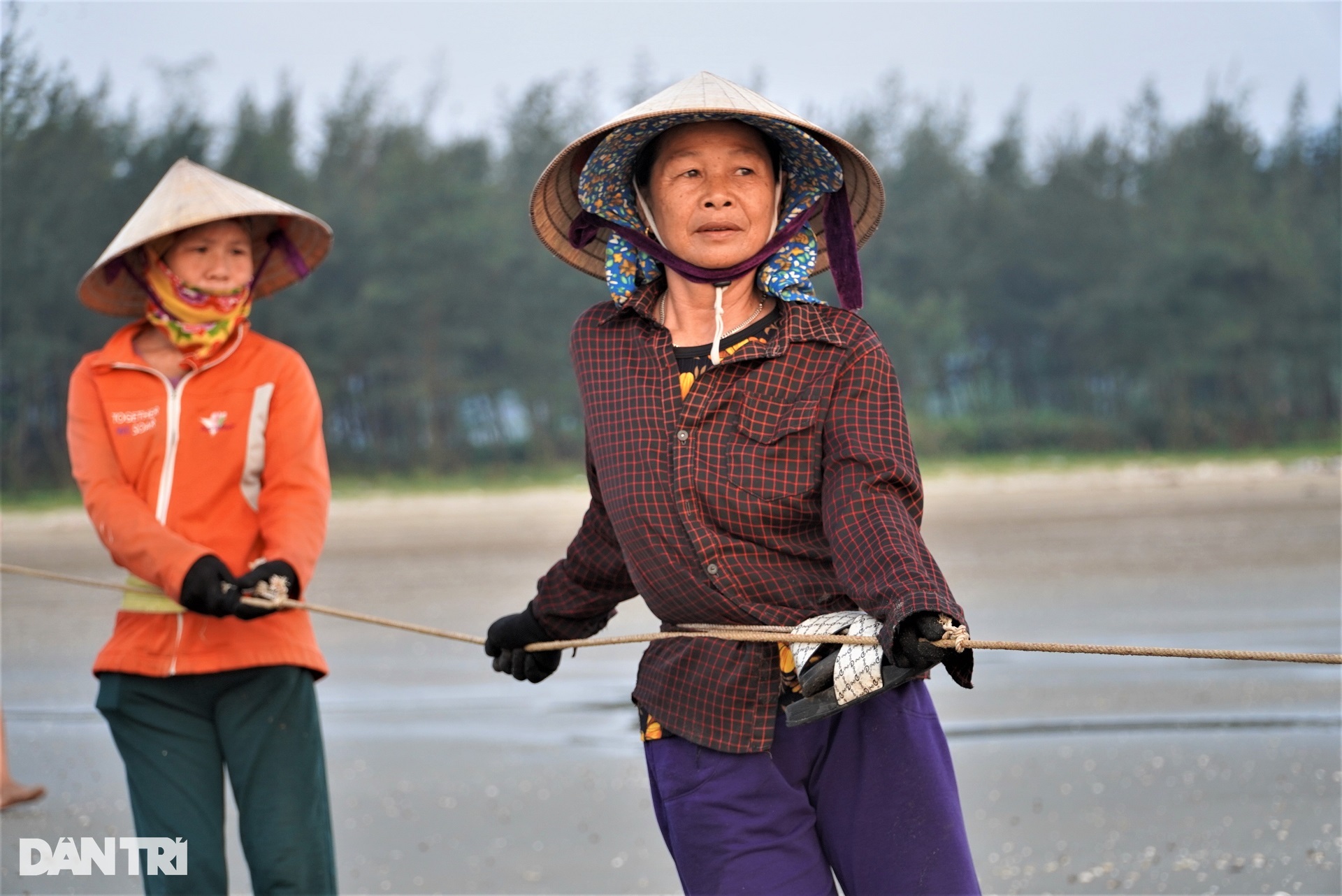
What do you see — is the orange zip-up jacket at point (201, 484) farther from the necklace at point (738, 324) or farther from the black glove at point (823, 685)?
the black glove at point (823, 685)

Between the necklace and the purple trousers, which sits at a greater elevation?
the necklace

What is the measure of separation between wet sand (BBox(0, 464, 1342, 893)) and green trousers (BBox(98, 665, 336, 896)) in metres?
1.22

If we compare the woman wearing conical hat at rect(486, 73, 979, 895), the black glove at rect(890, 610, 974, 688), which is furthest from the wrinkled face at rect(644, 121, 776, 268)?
the black glove at rect(890, 610, 974, 688)

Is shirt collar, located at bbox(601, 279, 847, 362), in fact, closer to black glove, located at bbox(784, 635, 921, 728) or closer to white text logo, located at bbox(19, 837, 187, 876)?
black glove, located at bbox(784, 635, 921, 728)

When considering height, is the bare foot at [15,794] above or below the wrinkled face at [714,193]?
below

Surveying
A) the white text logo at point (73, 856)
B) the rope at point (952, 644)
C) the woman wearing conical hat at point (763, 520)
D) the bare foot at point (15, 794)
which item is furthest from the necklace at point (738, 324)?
the bare foot at point (15, 794)

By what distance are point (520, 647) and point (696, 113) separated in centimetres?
119

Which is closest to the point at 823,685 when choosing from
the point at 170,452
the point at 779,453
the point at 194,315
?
the point at 779,453

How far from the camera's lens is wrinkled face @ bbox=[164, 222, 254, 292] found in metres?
3.57

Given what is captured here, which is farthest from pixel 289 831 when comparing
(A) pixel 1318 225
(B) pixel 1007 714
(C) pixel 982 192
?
(A) pixel 1318 225

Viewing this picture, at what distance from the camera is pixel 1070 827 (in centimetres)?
486

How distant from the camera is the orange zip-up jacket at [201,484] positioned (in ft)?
11.0

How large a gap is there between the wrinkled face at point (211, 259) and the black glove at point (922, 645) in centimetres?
210

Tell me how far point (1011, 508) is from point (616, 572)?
1653 cm
